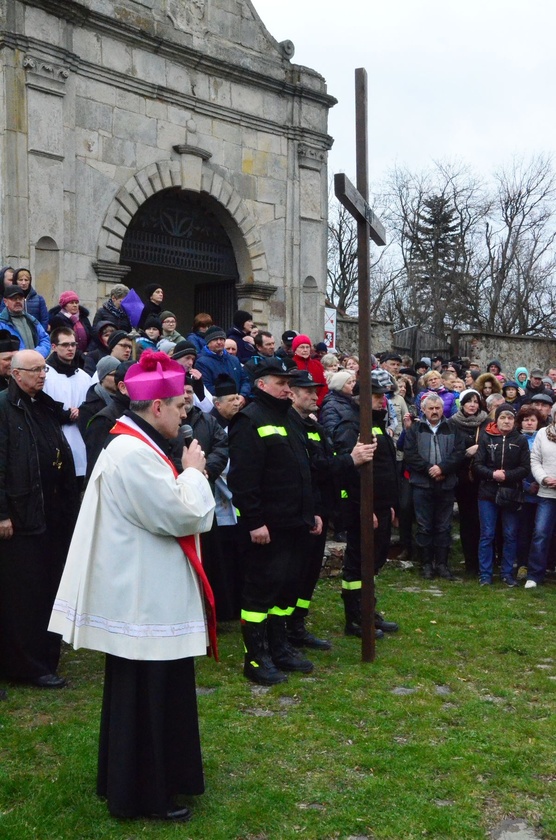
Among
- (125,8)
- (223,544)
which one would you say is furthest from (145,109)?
(223,544)

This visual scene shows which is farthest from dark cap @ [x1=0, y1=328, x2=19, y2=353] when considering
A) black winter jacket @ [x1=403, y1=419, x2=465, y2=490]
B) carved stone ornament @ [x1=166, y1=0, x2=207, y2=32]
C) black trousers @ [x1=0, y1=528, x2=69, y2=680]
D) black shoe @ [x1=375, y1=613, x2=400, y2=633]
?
carved stone ornament @ [x1=166, y1=0, x2=207, y2=32]

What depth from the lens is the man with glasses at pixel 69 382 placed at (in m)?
7.28

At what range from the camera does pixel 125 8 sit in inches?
506

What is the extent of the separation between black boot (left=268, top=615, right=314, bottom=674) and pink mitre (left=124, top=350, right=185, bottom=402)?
2730 millimetres

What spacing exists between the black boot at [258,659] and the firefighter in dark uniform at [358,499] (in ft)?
4.20

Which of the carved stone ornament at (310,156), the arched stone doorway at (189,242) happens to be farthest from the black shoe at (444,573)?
the carved stone ornament at (310,156)

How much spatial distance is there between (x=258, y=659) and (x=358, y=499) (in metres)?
1.72

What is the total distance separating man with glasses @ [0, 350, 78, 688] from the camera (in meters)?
5.86

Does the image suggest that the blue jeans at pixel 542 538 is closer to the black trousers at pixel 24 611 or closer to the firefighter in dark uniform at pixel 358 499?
the firefighter in dark uniform at pixel 358 499

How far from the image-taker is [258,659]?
611 cm

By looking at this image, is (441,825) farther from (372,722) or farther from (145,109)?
(145,109)

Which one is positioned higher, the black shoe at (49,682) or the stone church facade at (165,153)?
the stone church facade at (165,153)

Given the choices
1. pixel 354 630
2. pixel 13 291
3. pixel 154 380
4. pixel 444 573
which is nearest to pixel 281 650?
pixel 354 630

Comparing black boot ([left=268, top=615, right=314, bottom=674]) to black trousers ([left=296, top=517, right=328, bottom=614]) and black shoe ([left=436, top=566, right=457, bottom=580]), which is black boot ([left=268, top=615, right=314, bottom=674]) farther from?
black shoe ([left=436, top=566, right=457, bottom=580])
